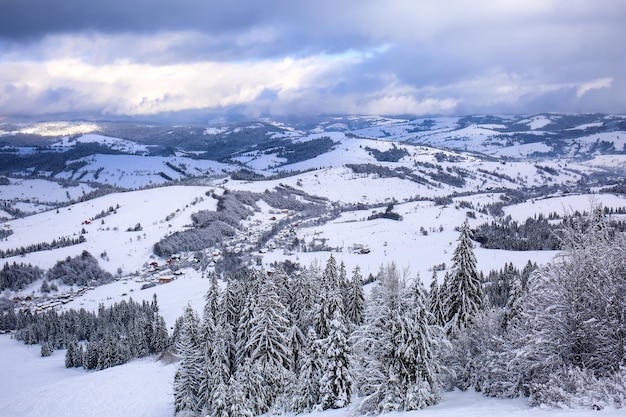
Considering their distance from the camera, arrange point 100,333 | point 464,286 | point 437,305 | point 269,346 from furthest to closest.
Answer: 1. point 100,333
2. point 437,305
3. point 269,346
4. point 464,286

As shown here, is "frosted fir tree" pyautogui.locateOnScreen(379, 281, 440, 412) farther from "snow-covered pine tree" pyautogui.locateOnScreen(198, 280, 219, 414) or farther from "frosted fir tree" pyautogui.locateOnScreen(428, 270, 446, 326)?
"snow-covered pine tree" pyautogui.locateOnScreen(198, 280, 219, 414)

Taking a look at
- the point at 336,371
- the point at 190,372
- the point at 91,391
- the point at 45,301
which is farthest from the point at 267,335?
the point at 45,301

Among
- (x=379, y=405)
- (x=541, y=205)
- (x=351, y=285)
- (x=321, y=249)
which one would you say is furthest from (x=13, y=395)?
(x=541, y=205)

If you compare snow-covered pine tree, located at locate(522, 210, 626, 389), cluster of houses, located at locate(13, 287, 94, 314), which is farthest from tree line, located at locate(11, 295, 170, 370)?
snow-covered pine tree, located at locate(522, 210, 626, 389)

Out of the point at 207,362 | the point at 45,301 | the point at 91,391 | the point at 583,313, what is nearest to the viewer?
the point at 583,313

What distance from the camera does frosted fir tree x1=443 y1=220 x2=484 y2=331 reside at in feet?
104

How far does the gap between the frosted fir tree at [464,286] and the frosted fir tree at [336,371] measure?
10.4m

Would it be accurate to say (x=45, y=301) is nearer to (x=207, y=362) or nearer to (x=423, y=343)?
(x=207, y=362)

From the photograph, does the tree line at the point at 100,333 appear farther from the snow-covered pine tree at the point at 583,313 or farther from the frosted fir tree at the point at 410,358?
the snow-covered pine tree at the point at 583,313

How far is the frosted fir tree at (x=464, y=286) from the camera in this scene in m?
31.6

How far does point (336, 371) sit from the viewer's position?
25266 millimetres

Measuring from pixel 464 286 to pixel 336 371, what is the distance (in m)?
13.4

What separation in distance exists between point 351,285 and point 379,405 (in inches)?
1106

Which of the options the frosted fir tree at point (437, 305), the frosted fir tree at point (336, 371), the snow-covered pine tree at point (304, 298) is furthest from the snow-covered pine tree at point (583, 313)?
the snow-covered pine tree at point (304, 298)
